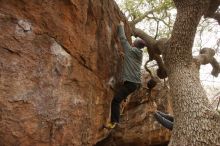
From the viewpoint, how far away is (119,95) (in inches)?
319

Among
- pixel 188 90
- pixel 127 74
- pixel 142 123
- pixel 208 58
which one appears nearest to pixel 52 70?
pixel 127 74

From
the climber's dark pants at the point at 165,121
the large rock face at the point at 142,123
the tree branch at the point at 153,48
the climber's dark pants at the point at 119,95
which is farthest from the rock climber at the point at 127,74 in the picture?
the large rock face at the point at 142,123

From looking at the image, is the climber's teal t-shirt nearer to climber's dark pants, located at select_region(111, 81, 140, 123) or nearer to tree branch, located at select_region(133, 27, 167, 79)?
climber's dark pants, located at select_region(111, 81, 140, 123)

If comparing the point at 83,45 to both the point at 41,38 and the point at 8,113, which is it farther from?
the point at 8,113

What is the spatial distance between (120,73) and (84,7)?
224 centimetres

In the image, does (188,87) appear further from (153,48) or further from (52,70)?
(52,70)

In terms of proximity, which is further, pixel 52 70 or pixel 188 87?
pixel 188 87

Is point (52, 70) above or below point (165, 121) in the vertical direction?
above

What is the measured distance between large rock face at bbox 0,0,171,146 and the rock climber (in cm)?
57

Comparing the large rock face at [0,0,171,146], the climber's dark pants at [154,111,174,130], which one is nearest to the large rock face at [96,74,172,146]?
the climber's dark pants at [154,111,174,130]

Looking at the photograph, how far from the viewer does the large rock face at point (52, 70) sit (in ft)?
17.6

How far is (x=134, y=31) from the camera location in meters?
11.5

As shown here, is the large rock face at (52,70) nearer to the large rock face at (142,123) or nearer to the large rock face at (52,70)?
the large rock face at (52,70)

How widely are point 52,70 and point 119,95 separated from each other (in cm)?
260
